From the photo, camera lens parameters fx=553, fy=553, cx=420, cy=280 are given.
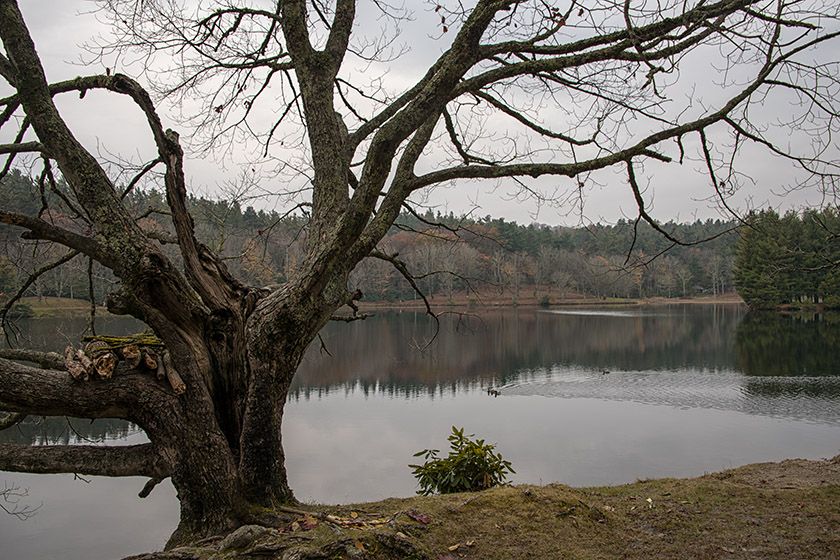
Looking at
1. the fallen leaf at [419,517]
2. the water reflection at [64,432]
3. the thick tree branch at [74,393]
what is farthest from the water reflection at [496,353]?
the thick tree branch at [74,393]

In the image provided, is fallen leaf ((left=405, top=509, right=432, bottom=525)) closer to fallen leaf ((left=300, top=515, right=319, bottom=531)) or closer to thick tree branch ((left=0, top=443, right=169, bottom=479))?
fallen leaf ((left=300, top=515, right=319, bottom=531))

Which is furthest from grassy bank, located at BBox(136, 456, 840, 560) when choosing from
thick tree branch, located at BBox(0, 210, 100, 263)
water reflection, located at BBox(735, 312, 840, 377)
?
water reflection, located at BBox(735, 312, 840, 377)

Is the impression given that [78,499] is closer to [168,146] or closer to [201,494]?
[201,494]

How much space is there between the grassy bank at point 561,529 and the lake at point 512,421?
1919mm

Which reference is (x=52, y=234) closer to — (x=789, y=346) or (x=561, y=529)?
(x=561, y=529)

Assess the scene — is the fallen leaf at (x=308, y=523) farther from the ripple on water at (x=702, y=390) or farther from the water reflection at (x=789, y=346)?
the water reflection at (x=789, y=346)

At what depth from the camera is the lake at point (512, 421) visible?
31.1 ft

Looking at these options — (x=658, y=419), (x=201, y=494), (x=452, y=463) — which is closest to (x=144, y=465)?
(x=201, y=494)

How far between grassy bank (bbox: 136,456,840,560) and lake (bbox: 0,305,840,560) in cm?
192

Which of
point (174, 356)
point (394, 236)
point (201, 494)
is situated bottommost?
point (201, 494)

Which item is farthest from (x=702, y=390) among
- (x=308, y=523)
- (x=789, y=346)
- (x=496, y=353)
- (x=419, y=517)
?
(x=308, y=523)

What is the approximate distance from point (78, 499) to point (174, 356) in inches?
339

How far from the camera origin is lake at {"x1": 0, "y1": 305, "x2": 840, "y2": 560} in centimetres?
948

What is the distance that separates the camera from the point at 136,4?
4.47 m
